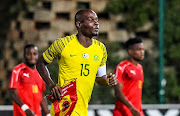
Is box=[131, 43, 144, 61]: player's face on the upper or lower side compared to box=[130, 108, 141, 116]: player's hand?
upper

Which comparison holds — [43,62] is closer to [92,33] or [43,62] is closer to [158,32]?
[92,33]

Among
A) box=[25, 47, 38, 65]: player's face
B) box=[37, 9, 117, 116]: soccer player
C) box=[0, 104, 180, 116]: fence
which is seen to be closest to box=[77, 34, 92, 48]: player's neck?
box=[37, 9, 117, 116]: soccer player

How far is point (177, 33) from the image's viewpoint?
14219mm

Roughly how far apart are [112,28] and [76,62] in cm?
939

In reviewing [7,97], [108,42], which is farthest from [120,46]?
[7,97]

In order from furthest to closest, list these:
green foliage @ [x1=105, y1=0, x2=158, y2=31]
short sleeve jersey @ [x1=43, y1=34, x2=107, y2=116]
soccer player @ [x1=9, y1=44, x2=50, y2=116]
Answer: green foliage @ [x1=105, y1=0, x2=158, y2=31] < soccer player @ [x1=9, y1=44, x2=50, y2=116] < short sleeve jersey @ [x1=43, y1=34, x2=107, y2=116]

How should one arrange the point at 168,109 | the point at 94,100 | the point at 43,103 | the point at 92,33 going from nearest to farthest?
the point at 92,33 → the point at 43,103 → the point at 168,109 → the point at 94,100

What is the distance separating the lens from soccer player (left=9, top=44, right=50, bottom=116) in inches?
294

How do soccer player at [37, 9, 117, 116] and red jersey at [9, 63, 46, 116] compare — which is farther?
red jersey at [9, 63, 46, 116]

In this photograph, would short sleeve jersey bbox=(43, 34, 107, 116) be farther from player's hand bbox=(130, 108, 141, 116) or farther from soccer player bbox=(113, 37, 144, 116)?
soccer player bbox=(113, 37, 144, 116)

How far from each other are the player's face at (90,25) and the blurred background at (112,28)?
8.45 m

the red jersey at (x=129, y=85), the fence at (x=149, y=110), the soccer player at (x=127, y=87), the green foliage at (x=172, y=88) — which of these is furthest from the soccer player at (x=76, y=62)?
Result: the green foliage at (x=172, y=88)

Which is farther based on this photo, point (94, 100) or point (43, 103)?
point (94, 100)

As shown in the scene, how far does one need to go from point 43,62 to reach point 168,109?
6.51m
